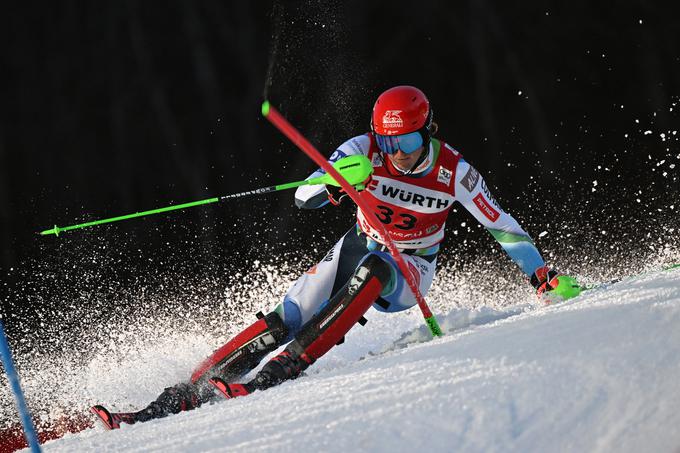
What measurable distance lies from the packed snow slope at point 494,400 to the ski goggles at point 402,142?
103 cm

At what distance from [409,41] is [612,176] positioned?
6.22 ft

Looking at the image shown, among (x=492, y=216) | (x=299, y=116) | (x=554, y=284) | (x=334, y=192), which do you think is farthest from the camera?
(x=299, y=116)

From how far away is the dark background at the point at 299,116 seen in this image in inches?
225

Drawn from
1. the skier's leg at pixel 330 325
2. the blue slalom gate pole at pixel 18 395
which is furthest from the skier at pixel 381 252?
the blue slalom gate pole at pixel 18 395

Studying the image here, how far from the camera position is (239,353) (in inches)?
130

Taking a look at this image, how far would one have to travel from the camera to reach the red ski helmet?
10.9ft

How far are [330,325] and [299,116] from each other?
341 cm

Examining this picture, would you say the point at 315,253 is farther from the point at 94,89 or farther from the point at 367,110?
the point at 94,89

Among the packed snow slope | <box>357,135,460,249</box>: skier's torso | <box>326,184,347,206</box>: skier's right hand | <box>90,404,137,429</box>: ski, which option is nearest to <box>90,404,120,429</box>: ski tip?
<box>90,404,137,429</box>: ski

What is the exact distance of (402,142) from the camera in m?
3.36

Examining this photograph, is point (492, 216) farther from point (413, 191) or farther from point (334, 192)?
point (334, 192)

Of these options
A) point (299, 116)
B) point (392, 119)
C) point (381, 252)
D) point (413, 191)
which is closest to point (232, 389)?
point (381, 252)

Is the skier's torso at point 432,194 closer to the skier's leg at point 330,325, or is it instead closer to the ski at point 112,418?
the skier's leg at point 330,325

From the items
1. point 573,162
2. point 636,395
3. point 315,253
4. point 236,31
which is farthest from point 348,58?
point 636,395
